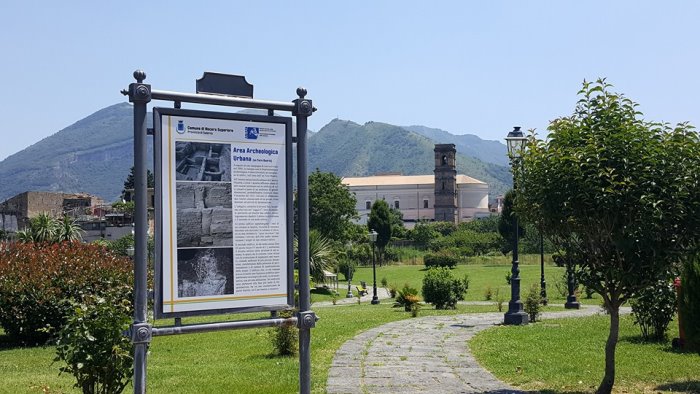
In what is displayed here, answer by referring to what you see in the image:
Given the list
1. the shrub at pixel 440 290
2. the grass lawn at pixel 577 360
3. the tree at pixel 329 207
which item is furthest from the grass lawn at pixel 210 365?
the tree at pixel 329 207

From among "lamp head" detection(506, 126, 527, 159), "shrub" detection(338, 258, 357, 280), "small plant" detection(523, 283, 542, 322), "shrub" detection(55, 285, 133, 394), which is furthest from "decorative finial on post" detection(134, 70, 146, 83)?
"shrub" detection(338, 258, 357, 280)

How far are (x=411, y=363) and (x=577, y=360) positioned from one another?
2282 mm

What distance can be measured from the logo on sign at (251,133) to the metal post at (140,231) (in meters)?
0.79

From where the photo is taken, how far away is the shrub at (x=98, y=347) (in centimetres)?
541

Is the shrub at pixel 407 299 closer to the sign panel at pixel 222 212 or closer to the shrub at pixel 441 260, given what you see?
the sign panel at pixel 222 212

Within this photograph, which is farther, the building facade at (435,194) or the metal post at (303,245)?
the building facade at (435,194)

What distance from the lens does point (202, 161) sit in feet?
17.3

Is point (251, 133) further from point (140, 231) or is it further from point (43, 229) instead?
point (43, 229)

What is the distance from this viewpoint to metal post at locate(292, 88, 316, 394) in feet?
18.5

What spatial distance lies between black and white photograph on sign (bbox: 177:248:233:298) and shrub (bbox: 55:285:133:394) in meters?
0.72

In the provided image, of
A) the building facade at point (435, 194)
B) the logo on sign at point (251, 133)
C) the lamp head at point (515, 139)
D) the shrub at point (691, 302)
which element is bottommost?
the shrub at point (691, 302)

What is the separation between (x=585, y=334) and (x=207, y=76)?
9380 mm

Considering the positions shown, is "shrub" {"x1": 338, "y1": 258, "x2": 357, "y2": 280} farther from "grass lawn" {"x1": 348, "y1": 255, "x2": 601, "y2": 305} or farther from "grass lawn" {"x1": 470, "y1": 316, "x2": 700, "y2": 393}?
"grass lawn" {"x1": 470, "y1": 316, "x2": 700, "y2": 393}

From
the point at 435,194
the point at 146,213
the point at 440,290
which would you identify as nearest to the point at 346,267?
the point at 440,290
